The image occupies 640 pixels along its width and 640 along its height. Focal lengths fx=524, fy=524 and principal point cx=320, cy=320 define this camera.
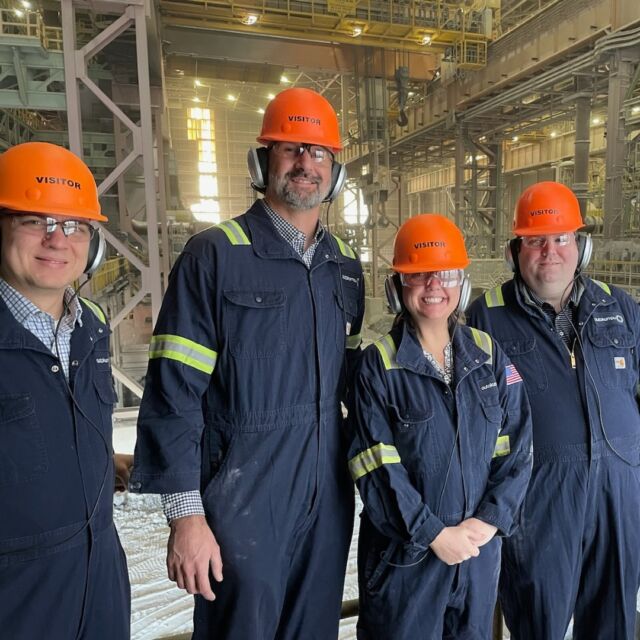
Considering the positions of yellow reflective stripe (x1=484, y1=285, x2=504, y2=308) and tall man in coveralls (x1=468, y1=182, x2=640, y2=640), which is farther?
yellow reflective stripe (x1=484, y1=285, x2=504, y2=308)

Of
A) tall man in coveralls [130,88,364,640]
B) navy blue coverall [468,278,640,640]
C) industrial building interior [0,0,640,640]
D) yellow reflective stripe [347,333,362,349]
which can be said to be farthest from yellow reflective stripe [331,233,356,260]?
industrial building interior [0,0,640,640]

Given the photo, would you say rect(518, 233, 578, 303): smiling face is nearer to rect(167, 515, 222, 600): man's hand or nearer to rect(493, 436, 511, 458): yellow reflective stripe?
rect(493, 436, 511, 458): yellow reflective stripe

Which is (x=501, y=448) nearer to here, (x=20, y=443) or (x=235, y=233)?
(x=235, y=233)

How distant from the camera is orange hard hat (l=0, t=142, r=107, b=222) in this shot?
1607 millimetres

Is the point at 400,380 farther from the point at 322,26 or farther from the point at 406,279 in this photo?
the point at 322,26

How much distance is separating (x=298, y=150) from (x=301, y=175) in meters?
0.12

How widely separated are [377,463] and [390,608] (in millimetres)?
561

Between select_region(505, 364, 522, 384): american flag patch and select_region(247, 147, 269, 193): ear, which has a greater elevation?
select_region(247, 147, 269, 193): ear

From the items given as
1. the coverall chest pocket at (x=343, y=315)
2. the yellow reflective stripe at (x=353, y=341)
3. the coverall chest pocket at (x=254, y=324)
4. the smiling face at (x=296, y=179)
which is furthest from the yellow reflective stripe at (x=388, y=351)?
the smiling face at (x=296, y=179)

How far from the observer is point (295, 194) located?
6.78ft

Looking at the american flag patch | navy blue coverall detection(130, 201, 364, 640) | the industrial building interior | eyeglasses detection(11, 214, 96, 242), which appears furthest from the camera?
the industrial building interior

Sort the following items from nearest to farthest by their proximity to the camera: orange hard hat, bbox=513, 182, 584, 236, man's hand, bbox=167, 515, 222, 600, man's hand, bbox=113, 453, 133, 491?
man's hand, bbox=167, 515, 222, 600
orange hard hat, bbox=513, 182, 584, 236
man's hand, bbox=113, 453, 133, 491

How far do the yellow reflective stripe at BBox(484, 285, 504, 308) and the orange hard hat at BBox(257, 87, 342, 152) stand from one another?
3.43ft

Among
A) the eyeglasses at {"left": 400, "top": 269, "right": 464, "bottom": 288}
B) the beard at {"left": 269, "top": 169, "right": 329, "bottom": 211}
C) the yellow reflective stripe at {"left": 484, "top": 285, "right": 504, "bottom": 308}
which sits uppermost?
the beard at {"left": 269, "top": 169, "right": 329, "bottom": 211}
